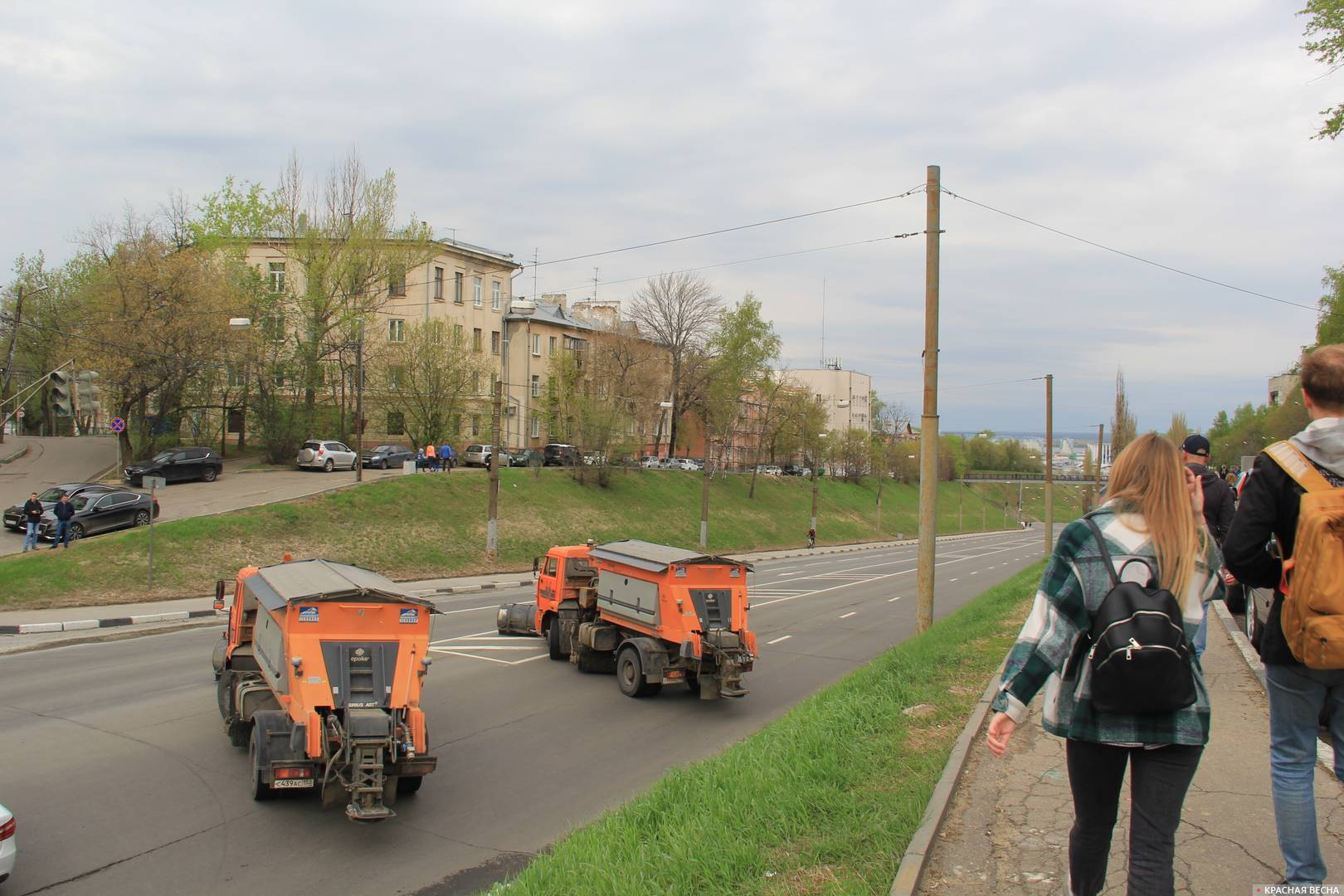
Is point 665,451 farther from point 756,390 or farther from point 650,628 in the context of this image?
point 650,628

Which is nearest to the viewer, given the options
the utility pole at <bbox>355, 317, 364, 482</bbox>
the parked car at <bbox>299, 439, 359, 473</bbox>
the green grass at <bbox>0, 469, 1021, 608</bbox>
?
the green grass at <bbox>0, 469, 1021, 608</bbox>

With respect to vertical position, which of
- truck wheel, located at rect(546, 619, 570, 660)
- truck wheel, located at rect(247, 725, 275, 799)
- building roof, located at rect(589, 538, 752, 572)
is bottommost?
truck wheel, located at rect(546, 619, 570, 660)

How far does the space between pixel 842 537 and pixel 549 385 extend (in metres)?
25.1

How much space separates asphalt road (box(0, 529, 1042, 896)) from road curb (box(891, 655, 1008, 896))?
3505 millimetres

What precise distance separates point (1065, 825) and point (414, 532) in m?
32.6

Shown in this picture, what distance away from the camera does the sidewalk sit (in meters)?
4.75

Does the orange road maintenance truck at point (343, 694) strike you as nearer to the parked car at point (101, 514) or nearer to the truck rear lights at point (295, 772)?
the truck rear lights at point (295, 772)

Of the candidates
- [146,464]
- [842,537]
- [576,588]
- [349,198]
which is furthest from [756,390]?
[576,588]

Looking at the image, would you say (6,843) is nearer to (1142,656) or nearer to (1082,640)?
(1082,640)

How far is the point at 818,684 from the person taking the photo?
1566 cm

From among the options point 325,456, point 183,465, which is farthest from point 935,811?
point 325,456

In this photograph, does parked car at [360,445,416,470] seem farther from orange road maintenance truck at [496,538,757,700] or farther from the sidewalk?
the sidewalk

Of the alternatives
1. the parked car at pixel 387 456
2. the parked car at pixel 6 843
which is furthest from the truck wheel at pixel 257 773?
the parked car at pixel 387 456

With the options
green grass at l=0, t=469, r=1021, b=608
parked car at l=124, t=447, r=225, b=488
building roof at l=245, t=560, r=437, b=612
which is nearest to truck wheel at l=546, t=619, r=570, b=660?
building roof at l=245, t=560, r=437, b=612
